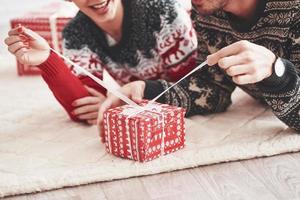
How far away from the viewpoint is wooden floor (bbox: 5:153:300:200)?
114cm

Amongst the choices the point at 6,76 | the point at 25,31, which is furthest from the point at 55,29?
the point at 25,31

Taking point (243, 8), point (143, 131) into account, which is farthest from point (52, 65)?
point (243, 8)

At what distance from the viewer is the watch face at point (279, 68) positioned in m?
1.21

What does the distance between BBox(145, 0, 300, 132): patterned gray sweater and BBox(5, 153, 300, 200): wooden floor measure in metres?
0.16

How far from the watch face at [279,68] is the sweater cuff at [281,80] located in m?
0.01

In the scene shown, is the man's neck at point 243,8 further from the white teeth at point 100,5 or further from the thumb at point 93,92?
the thumb at point 93,92

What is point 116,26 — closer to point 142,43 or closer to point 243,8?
point 142,43

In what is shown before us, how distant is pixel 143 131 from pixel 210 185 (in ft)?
0.61

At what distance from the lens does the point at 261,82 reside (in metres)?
1.26

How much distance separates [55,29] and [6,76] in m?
0.27

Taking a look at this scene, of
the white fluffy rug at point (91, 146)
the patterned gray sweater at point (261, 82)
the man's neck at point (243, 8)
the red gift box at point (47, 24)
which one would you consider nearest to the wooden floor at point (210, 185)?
the white fluffy rug at point (91, 146)

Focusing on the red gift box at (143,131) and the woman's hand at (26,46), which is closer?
the red gift box at (143,131)

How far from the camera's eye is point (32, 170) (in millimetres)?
1255

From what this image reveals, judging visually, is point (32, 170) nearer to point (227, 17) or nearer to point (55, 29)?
point (227, 17)
